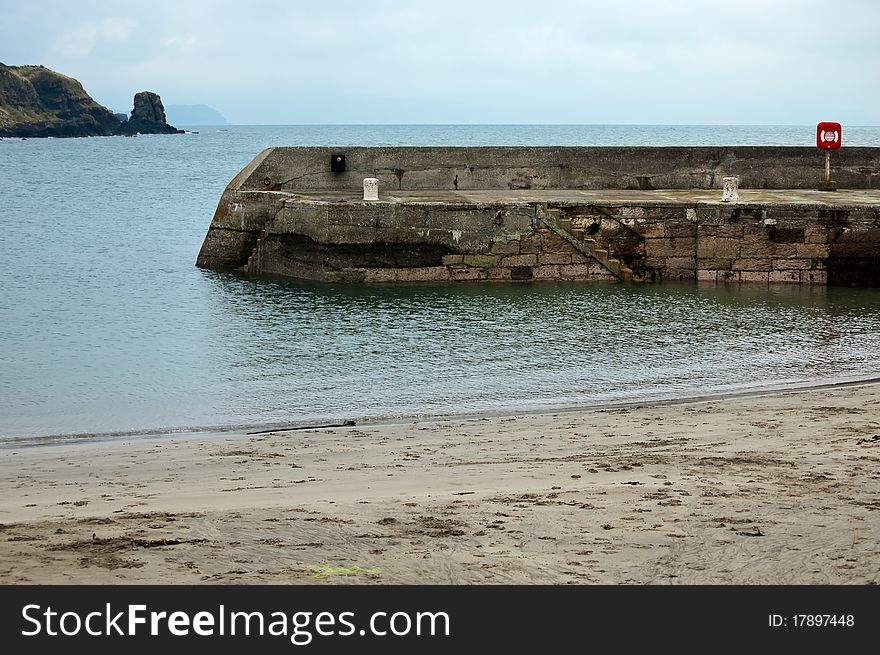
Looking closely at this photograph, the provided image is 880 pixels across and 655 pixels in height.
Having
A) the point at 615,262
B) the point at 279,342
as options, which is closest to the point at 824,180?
the point at 615,262

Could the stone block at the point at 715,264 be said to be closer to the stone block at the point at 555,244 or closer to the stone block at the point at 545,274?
the stone block at the point at 555,244

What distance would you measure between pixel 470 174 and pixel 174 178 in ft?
128

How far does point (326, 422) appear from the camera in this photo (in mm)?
9406

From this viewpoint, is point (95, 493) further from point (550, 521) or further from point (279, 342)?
point (279, 342)

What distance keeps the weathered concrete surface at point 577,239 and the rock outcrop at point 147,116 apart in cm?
13463

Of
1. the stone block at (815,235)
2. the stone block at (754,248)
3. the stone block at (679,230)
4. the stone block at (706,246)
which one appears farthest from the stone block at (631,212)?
the stone block at (815,235)

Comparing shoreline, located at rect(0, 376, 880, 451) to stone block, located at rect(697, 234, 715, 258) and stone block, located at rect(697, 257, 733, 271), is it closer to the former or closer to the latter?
stone block, located at rect(697, 257, 733, 271)

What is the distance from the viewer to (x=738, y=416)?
8.90 meters

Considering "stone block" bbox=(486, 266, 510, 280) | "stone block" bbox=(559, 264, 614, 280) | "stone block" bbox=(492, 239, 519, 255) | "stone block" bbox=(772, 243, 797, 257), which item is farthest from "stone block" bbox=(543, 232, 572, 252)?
"stone block" bbox=(772, 243, 797, 257)

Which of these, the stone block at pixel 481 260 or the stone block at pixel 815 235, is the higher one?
the stone block at pixel 815 235

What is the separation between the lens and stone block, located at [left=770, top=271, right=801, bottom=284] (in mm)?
17156

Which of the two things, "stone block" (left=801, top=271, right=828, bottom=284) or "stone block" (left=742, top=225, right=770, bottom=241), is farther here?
"stone block" (left=801, top=271, right=828, bottom=284)

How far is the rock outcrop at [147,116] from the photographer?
147538 mm

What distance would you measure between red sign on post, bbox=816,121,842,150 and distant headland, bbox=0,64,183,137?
11847 centimetres
